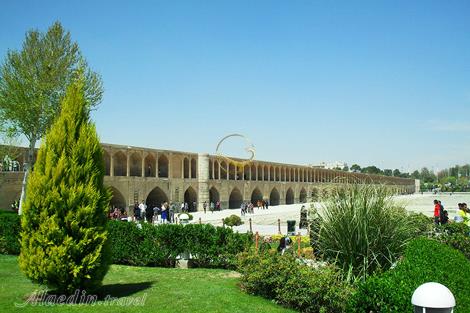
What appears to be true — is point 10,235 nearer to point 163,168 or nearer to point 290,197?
point 163,168

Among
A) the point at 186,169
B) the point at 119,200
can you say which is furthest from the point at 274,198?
the point at 119,200

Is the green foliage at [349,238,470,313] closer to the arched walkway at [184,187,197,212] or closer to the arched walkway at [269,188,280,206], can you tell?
the arched walkway at [184,187,197,212]

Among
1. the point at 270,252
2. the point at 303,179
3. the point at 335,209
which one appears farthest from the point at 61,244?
the point at 303,179

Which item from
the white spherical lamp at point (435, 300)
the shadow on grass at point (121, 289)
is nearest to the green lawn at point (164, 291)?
the shadow on grass at point (121, 289)

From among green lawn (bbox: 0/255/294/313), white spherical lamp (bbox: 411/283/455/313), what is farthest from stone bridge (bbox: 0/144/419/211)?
white spherical lamp (bbox: 411/283/455/313)

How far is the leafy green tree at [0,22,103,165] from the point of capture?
17.8m

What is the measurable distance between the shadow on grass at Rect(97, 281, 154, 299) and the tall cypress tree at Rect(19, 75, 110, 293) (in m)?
0.50

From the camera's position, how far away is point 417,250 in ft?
18.5

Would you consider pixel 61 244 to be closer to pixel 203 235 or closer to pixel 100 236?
pixel 100 236

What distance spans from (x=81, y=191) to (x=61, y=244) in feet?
2.51

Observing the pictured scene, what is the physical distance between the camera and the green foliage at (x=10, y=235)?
11.8m

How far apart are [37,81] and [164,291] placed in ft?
45.1

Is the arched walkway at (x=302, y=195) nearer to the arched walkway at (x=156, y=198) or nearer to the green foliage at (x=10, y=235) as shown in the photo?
the arched walkway at (x=156, y=198)

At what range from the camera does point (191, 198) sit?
40.8 m
